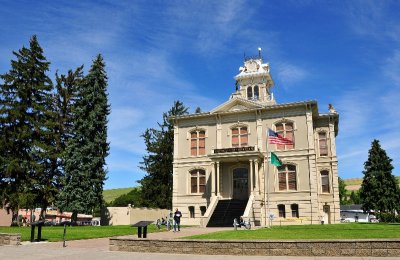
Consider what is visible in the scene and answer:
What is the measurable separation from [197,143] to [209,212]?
367 inches

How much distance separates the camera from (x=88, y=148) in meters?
38.5

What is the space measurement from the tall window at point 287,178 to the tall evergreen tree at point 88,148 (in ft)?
58.0

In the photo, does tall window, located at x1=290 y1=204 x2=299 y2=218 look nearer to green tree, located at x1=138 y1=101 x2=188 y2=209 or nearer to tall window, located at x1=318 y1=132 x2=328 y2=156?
tall window, located at x1=318 y1=132 x2=328 y2=156

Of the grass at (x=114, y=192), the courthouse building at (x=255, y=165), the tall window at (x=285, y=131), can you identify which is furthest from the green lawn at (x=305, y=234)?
the grass at (x=114, y=192)

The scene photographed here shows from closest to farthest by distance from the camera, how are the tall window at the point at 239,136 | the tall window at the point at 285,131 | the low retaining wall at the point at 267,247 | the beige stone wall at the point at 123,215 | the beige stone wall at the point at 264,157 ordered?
the low retaining wall at the point at 267,247
the beige stone wall at the point at 264,157
the tall window at the point at 285,131
the tall window at the point at 239,136
the beige stone wall at the point at 123,215

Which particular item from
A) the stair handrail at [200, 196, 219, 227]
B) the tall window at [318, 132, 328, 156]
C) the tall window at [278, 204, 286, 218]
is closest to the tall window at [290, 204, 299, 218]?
the tall window at [278, 204, 286, 218]

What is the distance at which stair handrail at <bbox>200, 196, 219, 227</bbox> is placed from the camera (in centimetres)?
3048

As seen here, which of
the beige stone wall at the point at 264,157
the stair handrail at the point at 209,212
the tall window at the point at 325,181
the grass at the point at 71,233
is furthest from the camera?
the tall window at the point at 325,181

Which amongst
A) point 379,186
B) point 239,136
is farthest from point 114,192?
point 239,136

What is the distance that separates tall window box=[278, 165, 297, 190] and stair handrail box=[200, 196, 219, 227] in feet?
20.3

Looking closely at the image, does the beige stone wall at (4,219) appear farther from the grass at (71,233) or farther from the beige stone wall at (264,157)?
the beige stone wall at (264,157)

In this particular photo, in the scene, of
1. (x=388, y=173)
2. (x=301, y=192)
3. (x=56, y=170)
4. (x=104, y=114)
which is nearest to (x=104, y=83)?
(x=104, y=114)

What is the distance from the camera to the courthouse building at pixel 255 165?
34.2 meters

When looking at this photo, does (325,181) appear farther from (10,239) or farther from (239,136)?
(10,239)
